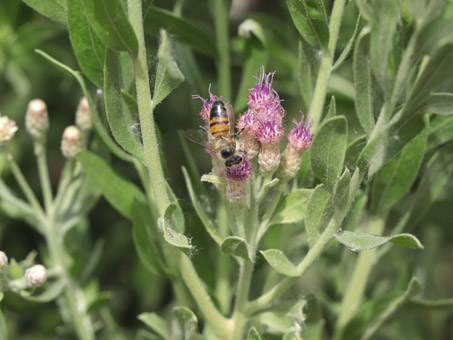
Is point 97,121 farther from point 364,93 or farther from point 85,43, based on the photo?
point 364,93

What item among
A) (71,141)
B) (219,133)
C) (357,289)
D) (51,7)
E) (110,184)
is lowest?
(357,289)

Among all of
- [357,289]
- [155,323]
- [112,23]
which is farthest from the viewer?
[357,289]

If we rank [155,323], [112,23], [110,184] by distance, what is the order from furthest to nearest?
[110,184] < [155,323] < [112,23]

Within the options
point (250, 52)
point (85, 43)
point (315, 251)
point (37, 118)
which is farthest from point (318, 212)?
point (37, 118)

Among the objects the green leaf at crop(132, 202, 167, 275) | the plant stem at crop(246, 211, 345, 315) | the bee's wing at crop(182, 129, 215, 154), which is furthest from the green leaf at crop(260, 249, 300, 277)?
the green leaf at crop(132, 202, 167, 275)

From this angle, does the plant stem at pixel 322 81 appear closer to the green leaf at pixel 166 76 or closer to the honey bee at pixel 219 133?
the honey bee at pixel 219 133

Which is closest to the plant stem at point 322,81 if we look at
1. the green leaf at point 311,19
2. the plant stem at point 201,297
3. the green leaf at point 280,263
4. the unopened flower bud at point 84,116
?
the green leaf at point 311,19
